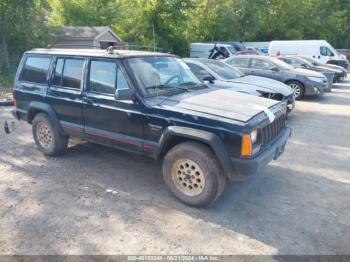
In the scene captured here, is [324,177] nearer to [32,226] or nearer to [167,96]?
[167,96]

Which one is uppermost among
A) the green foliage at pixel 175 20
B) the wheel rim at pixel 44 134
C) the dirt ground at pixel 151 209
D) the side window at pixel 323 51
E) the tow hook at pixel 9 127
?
the green foliage at pixel 175 20

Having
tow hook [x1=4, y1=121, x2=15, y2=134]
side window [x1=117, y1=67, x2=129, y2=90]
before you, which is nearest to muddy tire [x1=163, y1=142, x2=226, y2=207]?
side window [x1=117, y1=67, x2=129, y2=90]

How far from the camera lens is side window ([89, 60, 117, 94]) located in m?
4.46

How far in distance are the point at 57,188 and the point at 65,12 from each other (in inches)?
1025

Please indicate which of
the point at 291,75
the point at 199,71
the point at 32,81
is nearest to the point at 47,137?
the point at 32,81

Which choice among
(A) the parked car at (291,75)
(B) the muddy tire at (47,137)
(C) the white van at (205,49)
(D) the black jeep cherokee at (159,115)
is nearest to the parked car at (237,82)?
(A) the parked car at (291,75)

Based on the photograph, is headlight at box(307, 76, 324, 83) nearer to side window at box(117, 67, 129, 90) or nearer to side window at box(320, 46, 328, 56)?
side window at box(117, 67, 129, 90)

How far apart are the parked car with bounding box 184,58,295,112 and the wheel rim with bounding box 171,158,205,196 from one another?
3745 millimetres

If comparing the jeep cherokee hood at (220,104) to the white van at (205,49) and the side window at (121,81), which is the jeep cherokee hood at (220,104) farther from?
the white van at (205,49)

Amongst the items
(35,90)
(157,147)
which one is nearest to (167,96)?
(157,147)

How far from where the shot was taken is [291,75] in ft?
36.5

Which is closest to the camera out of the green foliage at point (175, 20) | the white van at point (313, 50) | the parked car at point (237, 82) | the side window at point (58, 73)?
the side window at point (58, 73)

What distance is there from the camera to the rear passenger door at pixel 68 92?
4.87 m

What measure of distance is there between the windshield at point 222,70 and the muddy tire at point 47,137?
4835mm
